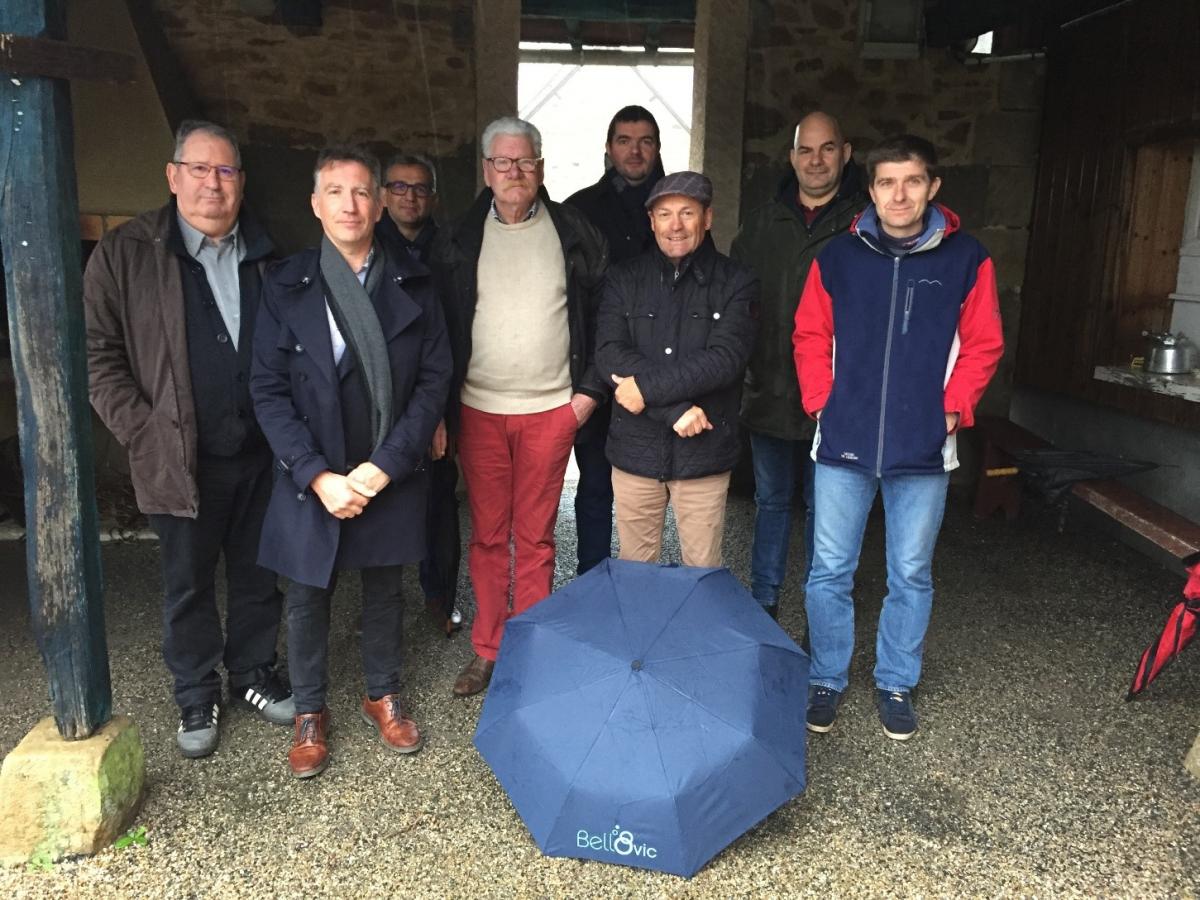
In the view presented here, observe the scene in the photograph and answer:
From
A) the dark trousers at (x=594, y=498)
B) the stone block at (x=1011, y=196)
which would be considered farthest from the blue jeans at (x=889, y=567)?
the stone block at (x=1011, y=196)

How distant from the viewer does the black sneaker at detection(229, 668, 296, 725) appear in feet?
9.97

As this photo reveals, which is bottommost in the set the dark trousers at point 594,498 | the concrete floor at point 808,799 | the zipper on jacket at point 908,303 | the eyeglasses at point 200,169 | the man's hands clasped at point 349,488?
the concrete floor at point 808,799

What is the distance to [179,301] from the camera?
263 centimetres

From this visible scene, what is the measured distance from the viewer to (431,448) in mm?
3100

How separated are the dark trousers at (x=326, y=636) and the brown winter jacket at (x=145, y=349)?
479 mm

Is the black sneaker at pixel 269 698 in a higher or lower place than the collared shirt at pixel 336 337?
lower

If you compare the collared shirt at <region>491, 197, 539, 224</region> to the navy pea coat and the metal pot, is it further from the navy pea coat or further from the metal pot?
the metal pot

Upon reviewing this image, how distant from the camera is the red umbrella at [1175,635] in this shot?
3119mm

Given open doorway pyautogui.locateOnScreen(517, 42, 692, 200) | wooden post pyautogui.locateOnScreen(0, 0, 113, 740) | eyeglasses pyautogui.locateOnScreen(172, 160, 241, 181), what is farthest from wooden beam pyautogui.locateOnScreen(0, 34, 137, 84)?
open doorway pyautogui.locateOnScreen(517, 42, 692, 200)

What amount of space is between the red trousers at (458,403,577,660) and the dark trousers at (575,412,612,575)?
1.18 feet

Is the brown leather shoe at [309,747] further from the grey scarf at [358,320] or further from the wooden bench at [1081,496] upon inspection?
the wooden bench at [1081,496]

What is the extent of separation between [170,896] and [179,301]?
1.54m

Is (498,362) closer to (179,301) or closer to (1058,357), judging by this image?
(179,301)

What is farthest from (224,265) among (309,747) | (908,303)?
(908,303)
